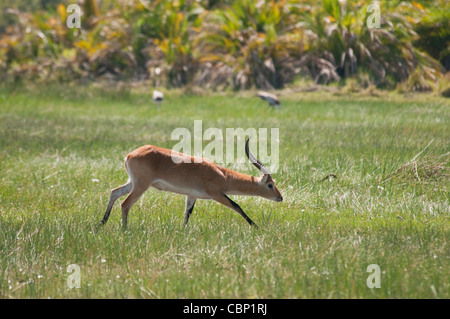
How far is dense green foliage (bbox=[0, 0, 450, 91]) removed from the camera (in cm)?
1839

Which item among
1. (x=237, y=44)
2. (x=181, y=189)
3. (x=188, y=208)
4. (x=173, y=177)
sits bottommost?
(x=237, y=44)

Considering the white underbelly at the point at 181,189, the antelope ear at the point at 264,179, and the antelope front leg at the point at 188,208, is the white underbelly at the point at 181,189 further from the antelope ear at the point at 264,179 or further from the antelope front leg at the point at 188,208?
the antelope ear at the point at 264,179

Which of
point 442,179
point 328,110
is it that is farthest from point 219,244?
point 328,110

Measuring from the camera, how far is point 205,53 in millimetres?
23953

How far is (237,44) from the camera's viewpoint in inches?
907

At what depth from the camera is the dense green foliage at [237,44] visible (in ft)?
60.3

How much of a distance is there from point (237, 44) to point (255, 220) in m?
16.8

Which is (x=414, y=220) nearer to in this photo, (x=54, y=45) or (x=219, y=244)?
(x=219, y=244)

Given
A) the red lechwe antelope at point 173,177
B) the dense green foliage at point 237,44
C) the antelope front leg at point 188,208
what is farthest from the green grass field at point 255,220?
the dense green foliage at point 237,44

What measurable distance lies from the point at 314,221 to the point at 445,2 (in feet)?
40.6

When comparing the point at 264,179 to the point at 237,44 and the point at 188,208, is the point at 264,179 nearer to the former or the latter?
the point at 188,208

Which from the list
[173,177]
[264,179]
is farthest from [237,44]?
[173,177]

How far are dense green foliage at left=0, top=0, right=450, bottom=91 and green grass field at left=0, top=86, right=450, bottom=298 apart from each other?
519 centimetres

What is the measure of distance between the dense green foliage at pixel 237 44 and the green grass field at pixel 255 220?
5.19 m
